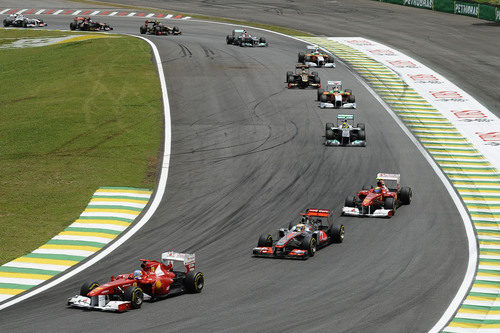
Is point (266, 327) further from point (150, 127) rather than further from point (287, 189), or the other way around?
point (150, 127)

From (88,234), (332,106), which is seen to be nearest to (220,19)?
(332,106)

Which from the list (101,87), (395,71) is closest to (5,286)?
(101,87)

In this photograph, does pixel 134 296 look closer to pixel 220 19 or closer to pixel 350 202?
pixel 350 202

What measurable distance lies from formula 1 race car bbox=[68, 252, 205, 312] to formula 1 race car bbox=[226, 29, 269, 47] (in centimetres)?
4660

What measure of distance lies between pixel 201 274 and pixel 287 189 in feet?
41.6

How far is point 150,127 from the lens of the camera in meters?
47.8

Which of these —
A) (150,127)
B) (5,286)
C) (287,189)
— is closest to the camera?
(5,286)

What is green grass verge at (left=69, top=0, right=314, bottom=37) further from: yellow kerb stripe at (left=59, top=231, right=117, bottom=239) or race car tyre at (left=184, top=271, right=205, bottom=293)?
race car tyre at (left=184, top=271, right=205, bottom=293)

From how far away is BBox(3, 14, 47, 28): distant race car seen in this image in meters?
82.7

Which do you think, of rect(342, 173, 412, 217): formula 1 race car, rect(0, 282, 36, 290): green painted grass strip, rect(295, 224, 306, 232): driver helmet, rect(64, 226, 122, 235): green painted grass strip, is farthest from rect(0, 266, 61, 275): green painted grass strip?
rect(342, 173, 412, 217): formula 1 race car

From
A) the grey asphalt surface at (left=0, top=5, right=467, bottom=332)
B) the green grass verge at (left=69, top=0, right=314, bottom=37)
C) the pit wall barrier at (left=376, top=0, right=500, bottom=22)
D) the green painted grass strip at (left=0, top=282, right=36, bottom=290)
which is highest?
the pit wall barrier at (left=376, top=0, right=500, bottom=22)

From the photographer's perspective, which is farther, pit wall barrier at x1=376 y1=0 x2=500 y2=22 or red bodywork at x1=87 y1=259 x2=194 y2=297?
pit wall barrier at x1=376 y1=0 x2=500 y2=22

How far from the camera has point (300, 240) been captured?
29.8m

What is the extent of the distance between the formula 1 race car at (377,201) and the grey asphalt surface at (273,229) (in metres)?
0.44
